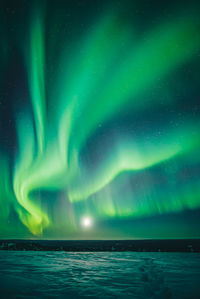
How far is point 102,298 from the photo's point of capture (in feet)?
26.3

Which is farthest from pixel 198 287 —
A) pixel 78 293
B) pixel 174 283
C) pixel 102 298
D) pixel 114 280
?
pixel 78 293

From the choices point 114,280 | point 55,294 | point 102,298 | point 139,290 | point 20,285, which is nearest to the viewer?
point 102,298

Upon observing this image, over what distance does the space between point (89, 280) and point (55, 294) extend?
3.18 m

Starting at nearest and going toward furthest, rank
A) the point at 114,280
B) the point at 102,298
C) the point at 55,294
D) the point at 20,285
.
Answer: the point at 102,298 < the point at 55,294 < the point at 20,285 < the point at 114,280

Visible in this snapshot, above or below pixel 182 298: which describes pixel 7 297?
above

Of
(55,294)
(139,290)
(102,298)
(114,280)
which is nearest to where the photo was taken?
(102,298)

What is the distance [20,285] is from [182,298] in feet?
24.8

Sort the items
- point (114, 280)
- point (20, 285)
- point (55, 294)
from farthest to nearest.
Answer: point (114, 280) < point (20, 285) < point (55, 294)

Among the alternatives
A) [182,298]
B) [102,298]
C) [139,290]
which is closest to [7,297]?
[102,298]

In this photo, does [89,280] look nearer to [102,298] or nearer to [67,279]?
[67,279]

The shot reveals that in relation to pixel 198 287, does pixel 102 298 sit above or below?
above

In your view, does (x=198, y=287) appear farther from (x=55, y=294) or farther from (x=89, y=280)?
(x=55, y=294)

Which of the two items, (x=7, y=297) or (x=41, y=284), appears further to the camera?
(x=41, y=284)

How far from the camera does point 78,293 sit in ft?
29.1
